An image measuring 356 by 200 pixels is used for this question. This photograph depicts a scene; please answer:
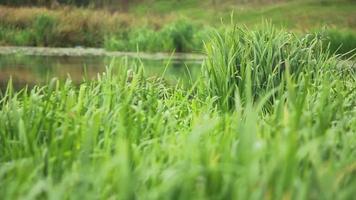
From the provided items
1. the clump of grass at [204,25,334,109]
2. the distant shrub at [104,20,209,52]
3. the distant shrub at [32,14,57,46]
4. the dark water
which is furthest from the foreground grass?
the distant shrub at [32,14,57,46]

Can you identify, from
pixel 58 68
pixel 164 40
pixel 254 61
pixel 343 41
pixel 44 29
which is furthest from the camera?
pixel 44 29

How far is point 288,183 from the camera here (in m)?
2.01

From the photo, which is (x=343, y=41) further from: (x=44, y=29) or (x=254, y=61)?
(x=254, y=61)

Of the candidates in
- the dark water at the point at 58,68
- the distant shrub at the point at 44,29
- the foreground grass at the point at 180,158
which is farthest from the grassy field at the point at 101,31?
the foreground grass at the point at 180,158

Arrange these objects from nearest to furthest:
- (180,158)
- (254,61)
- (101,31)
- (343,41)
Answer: (180,158) → (254,61) → (343,41) → (101,31)

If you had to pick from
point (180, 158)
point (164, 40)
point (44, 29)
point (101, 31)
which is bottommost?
point (164, 40)

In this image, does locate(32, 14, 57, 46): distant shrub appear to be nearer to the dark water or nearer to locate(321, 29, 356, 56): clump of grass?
the dark water

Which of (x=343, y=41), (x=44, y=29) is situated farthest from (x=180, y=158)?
(x=44, y=29)

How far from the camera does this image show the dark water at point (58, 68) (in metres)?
9.44

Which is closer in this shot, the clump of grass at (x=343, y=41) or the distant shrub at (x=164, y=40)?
the clump of grass at (x=343, y=41)

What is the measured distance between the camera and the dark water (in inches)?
372

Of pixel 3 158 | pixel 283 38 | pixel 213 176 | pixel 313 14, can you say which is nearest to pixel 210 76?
pixel 283 38

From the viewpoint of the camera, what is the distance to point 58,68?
11.6m

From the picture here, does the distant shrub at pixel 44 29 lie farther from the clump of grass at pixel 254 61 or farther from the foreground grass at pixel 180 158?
the foreground grass at pixel 180 158
